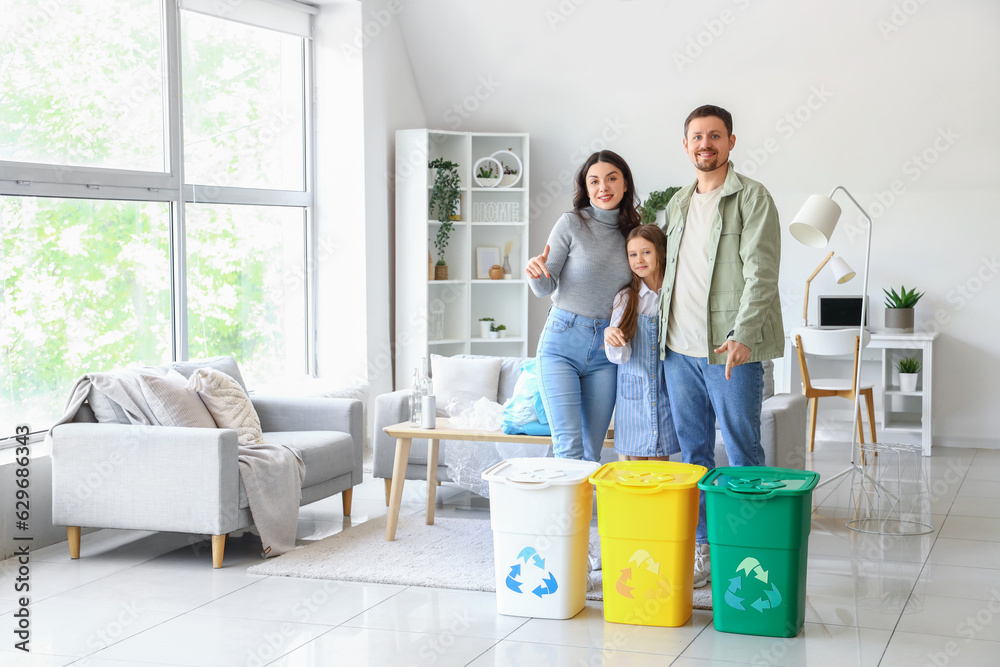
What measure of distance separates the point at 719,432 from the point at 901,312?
2.57 metres

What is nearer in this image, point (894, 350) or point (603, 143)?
point (894, 350)

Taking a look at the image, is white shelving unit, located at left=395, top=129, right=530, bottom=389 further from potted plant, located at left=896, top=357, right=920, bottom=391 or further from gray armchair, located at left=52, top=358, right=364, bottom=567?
gray armchair, located at left=52, top=358, right=364, bottom=567

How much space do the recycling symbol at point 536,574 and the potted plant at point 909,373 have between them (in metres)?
3.99

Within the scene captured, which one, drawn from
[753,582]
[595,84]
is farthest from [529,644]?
[595,84]

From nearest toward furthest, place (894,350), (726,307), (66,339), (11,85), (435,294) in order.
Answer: (726,307)
(11,85)
(66,339)
(894,350)
(435,294)

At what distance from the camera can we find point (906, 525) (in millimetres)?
4488

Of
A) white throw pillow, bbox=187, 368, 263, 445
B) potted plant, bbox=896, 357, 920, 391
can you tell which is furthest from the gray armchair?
potted plant, bbox=896, 357, 920, 391

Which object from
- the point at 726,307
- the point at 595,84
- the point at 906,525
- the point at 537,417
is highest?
the point at 595,84

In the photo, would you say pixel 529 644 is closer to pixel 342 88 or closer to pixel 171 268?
pixel 171 268

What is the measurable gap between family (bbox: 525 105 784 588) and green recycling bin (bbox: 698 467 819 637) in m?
0.36

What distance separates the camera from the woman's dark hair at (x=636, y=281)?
11.4 ft

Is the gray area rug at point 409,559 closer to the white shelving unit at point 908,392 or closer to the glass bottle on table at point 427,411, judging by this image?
the glass bottle on table at point 427,411

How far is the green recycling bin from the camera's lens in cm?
294

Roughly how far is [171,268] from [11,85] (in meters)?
1.25
